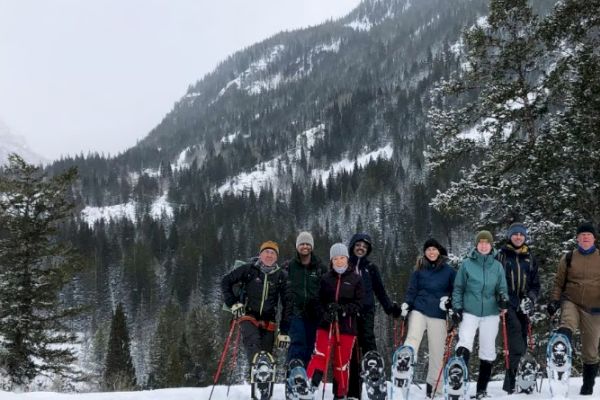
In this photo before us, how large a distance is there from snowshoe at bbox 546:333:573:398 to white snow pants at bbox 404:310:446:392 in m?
1.27

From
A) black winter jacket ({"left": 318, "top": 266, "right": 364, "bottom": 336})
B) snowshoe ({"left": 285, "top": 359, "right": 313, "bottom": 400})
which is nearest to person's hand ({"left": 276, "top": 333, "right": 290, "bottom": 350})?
snowshoe ({"left": 285, "top": 359, "right": 313, "bottom": 400})

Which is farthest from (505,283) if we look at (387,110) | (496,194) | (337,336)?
(387,110)

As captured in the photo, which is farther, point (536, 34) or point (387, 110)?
point (387, 110)

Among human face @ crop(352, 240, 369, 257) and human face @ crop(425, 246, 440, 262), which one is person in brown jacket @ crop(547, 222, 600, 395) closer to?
human face @ crop(425, 246, 440, 262)

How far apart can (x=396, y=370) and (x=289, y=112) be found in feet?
628

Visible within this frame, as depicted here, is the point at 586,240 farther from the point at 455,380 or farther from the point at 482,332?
the point at 455,380

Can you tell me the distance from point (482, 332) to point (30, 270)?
51.4ft

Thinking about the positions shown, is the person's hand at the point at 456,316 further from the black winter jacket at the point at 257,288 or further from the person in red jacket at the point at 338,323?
the black winter jacket at the point at 257,288

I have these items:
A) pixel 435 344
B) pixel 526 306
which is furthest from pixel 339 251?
pixel 526 306

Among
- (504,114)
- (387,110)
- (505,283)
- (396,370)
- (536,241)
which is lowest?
(396,370)

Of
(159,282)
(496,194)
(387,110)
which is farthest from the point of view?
(387,110)

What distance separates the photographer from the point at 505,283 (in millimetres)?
6102

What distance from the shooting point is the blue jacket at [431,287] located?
6.41 m

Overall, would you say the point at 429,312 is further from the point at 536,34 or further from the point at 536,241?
the point at 536,34
